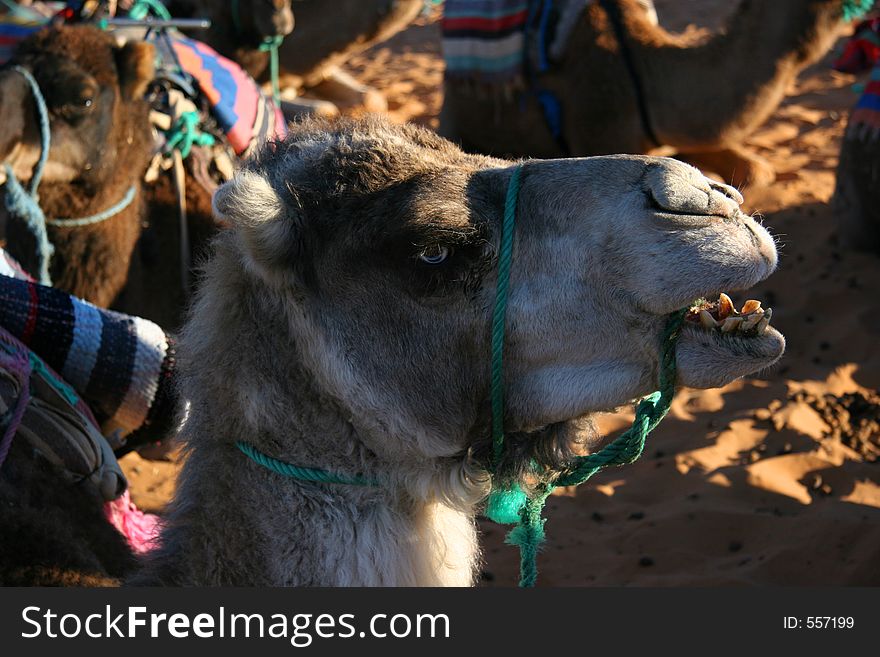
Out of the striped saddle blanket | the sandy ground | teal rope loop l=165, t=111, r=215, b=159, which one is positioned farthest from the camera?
the striped saddle blanket

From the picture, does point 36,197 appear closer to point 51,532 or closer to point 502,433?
point 51,532

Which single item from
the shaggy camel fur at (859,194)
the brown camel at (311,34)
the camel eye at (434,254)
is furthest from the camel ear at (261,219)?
the brown camel at (311,34)

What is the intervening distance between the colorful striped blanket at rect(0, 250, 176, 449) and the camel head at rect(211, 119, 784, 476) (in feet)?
2.90

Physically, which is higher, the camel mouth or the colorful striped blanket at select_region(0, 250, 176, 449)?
the camel mouth

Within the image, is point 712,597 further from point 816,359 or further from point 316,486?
point 816,359

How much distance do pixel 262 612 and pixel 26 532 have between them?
61cm

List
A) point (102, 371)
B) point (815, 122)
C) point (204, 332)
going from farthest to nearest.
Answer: point (815, 122), point (102, 371), point (204, 332)

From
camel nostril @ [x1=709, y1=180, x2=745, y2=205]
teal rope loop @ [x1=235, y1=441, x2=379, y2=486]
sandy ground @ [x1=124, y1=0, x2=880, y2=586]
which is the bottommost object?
sandy ground @ [x1=124, y1=0, x2=880, y2=586]

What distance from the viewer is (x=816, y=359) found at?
520 centimetres

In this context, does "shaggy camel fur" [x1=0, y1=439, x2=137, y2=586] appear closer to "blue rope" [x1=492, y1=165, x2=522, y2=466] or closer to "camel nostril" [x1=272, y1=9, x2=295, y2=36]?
"blue rope" [x1=492, y1=165, x2=522, y2=466]

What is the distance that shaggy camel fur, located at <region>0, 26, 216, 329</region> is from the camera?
3.97m

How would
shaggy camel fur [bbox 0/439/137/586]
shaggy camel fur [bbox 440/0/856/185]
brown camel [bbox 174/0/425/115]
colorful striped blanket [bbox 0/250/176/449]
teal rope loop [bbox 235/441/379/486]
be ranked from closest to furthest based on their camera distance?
1. teal rope loop [bbox 235/441/379/486]
2. shaggy camel fur [bbox 0/439/137/586]
3. colorful striped blanket [bbox 0/250/176/449]
4. shaggy camel fur [bbox 440/0/856/185]
5. brown camel [bbox 174/0/425/115]

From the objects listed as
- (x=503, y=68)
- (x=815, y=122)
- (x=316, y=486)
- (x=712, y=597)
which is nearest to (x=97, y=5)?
(x=503, y=68)

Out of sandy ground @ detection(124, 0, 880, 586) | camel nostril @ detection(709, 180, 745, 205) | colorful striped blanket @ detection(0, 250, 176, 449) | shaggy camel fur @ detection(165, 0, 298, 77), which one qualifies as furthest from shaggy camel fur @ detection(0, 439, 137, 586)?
shaggy camel fur @ detection(165, 0, 298, 77)
